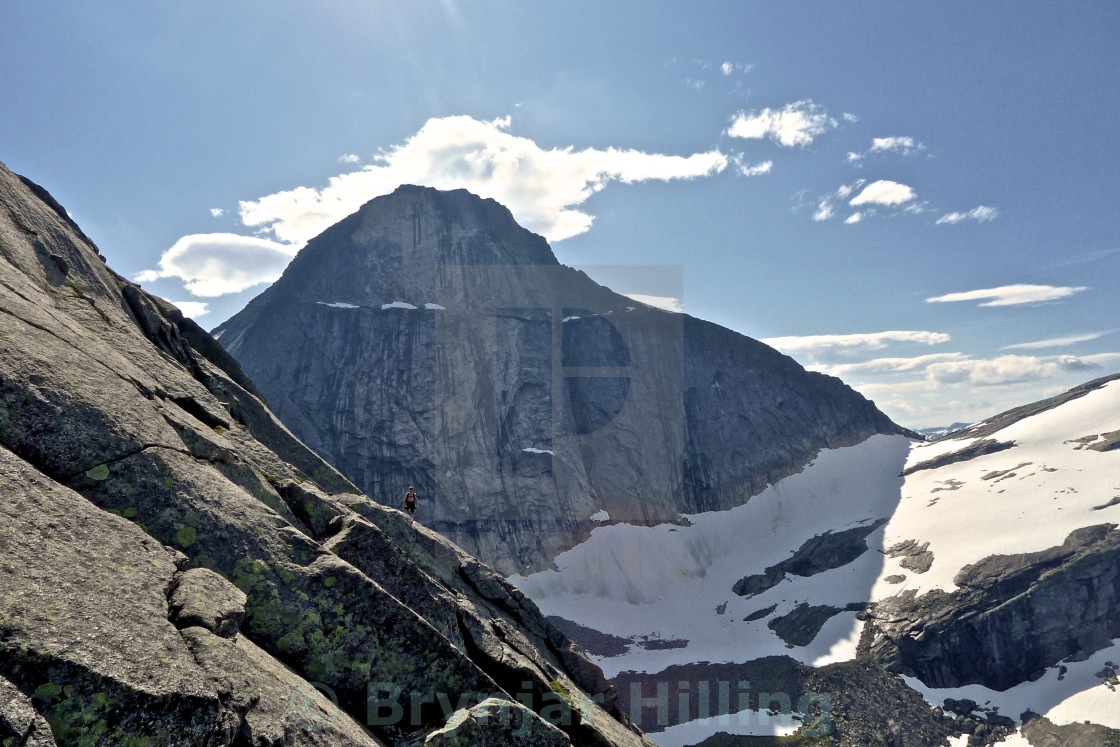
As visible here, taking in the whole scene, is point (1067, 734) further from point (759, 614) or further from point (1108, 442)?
point (1108, 442)

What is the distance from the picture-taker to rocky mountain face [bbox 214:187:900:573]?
11338cm

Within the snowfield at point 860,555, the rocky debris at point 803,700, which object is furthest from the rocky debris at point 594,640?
the rocky debris at point 803,700

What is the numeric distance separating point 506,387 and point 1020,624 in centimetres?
9505

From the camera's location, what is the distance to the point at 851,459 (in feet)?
443

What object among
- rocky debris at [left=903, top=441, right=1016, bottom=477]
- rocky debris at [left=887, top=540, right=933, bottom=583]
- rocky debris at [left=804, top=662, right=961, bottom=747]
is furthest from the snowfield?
rocky debris at [left=804, top=662, right=961, bottom=747]

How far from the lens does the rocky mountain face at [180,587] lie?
635 centimetres

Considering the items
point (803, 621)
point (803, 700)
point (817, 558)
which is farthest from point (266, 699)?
point (817, 558)

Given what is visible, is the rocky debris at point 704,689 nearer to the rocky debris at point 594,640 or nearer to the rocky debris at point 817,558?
the rocky debris at point 594,640

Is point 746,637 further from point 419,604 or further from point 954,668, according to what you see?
point 419,604

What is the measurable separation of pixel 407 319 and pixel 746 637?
3654 inches

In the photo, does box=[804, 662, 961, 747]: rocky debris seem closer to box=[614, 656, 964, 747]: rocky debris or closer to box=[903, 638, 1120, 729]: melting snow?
box=[614, 656, 964, 747]: rocky debris

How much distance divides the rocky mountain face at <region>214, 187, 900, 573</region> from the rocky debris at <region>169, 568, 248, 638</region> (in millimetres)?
100470

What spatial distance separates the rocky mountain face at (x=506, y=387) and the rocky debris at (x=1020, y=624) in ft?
183

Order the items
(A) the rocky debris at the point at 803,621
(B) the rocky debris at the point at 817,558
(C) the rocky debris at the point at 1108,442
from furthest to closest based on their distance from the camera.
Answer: (B) the rocky debris at the point at 817,558
(C) the rocky debris at the point at 1108,442
(A) the rocky debris at the point at 803,621
